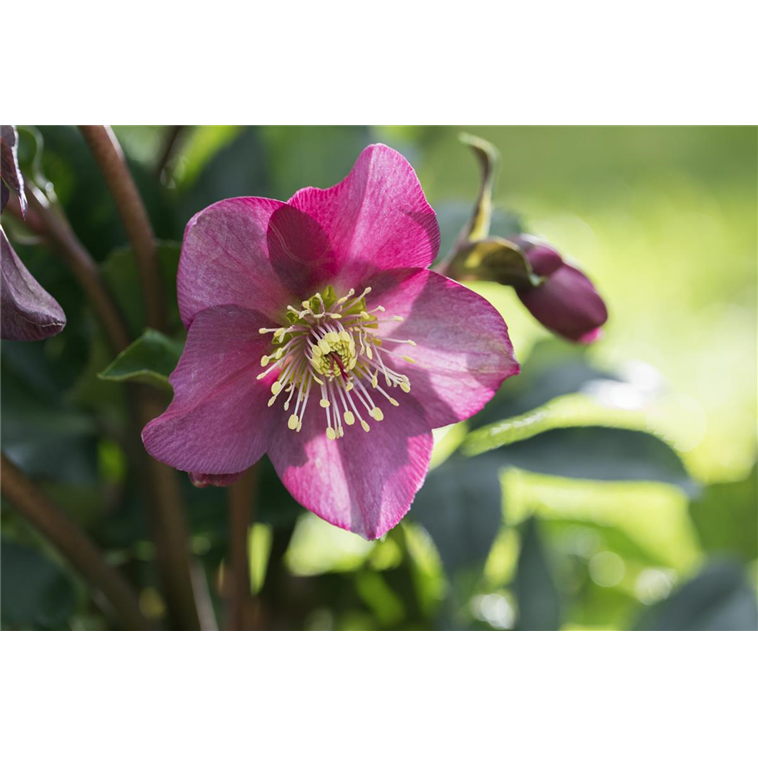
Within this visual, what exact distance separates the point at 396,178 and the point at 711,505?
1.85ft

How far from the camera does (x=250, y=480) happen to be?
51 centimetres

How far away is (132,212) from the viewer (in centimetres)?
46

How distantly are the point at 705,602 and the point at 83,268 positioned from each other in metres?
0.54

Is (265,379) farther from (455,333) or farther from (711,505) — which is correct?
(711,505)

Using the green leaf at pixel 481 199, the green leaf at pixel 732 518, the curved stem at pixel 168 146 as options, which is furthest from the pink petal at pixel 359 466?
the green leaf at pixel 732 518

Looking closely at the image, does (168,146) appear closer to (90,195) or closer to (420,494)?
(90,195)

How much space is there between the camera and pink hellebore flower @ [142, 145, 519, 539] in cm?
39

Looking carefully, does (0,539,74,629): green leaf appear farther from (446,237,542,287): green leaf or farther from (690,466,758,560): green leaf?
(690,466,758,560): green leaf

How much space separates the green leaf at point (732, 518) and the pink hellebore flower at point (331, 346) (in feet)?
1.58

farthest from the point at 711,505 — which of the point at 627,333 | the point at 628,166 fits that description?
the point at 628,166

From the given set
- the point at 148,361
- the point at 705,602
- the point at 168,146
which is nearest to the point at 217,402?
the point at 148,361

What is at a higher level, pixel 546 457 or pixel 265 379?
pixel 265 379

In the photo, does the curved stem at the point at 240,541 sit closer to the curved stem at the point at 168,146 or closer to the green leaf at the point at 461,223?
the green leaf at the point at 461,223
